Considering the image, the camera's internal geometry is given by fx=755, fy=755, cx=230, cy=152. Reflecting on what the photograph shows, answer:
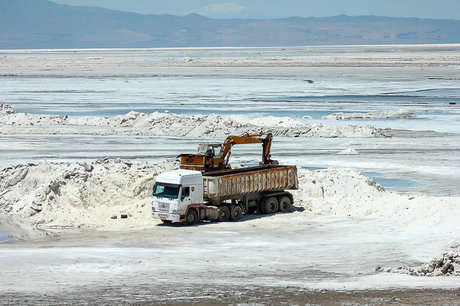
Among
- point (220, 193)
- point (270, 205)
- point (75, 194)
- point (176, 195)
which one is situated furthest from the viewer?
point (75, 194)

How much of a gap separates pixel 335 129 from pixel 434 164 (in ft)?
36.1

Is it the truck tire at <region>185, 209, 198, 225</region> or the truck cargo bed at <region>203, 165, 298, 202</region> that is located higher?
the truck cargo bed at <region>203, 165, 298, 202</region>

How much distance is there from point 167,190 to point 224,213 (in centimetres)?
223

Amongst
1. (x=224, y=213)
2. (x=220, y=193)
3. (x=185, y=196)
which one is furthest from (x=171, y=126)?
(x=185, y=196)

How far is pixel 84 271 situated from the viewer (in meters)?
18.8

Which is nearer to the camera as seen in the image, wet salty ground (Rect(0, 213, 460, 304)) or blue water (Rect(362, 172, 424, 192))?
wet salty ground (Rect(0, 213, 460, 304))

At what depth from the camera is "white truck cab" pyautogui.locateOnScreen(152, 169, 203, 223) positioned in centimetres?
2458

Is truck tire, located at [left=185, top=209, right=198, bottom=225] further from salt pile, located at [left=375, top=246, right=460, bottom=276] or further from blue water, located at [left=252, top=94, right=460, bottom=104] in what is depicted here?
blue water, located at [left=252, top=94, right=460, bottom=104]

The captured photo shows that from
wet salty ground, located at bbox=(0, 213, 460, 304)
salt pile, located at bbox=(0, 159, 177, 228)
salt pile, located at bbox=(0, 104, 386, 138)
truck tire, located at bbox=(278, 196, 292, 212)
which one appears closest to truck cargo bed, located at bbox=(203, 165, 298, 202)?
truck tire, located at bbox=(278, 196, 292, 212)

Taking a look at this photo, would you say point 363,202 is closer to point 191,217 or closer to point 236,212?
point 236,212

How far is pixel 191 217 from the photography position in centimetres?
2498

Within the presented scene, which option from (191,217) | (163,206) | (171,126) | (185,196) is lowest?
(191,217)

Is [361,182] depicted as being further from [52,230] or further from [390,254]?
[52,230]

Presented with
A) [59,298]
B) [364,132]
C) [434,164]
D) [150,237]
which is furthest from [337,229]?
[364,132]
